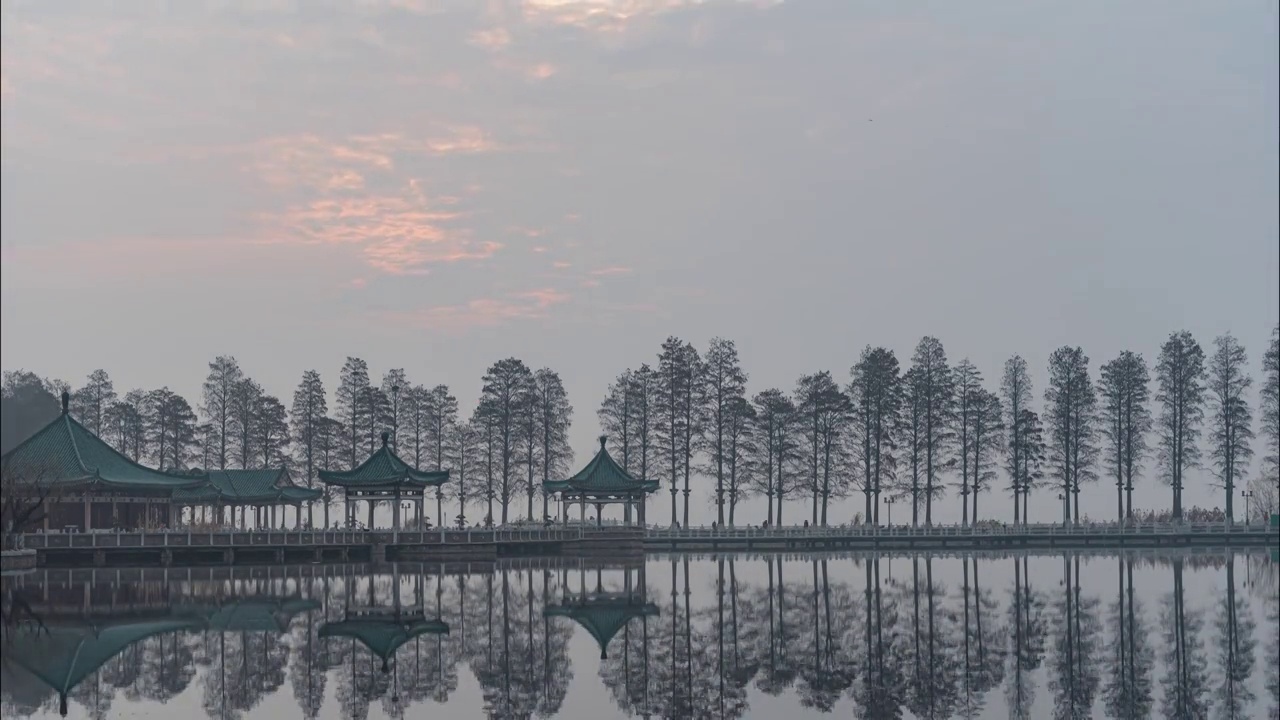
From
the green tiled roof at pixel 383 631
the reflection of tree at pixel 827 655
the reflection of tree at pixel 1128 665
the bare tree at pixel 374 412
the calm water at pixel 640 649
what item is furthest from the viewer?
the bare tree at pixel 374 412

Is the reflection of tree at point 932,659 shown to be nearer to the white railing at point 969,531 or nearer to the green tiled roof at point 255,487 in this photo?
the white railing at point 969,531

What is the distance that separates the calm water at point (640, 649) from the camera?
97.2ft

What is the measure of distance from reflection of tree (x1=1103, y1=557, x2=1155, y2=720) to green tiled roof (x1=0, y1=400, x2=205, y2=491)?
46.5 m

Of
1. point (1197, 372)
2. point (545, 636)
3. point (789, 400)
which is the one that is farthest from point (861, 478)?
point (545, 636)

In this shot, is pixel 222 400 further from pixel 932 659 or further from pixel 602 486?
pixel 932 659

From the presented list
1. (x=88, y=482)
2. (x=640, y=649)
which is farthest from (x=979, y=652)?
(x=88, y=482)

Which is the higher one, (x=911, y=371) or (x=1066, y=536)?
(x=911, y=371)

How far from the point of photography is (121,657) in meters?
34.8

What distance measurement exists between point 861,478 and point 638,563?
3082cm

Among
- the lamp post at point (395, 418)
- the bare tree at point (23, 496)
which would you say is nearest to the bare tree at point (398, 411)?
the lamp post at point (395, 418)

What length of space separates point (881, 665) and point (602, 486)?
51.1 metres

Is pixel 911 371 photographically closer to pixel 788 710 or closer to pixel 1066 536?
pixel 1066 536

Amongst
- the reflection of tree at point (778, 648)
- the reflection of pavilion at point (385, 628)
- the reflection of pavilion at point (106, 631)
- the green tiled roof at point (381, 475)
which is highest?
the green tiled roof at point (381, 475)

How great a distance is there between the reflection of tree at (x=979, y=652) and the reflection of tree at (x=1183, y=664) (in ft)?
11.4
